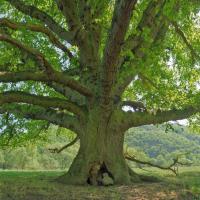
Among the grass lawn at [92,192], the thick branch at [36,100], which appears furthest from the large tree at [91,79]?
the grass lawn at [92,192]

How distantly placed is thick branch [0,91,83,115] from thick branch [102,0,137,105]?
2056 millimetres

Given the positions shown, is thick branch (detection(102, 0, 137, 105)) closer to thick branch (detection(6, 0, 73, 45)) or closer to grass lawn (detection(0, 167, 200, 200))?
grass lawn (detection(0, 167, 200, 200))

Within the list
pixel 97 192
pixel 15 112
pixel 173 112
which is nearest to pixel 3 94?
pixel 15 112

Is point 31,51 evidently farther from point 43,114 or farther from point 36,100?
point 43,114

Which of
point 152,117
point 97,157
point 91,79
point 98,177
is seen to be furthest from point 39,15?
point 98,177

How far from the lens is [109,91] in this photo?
47.8 ft

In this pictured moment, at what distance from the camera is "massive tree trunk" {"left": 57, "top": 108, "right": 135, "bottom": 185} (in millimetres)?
15578

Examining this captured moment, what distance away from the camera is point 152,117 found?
17922 millimetres

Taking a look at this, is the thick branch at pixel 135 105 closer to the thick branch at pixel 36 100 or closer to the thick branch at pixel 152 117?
the thick branch at pixel 152 117

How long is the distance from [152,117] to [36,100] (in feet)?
18.4

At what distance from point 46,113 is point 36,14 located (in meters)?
4.45

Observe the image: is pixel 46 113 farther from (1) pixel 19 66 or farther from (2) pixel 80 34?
(2) pixel 80 34

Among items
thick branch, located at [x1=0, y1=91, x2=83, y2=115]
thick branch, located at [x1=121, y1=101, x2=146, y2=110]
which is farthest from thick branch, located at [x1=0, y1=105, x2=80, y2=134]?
thick branch, located at [x1=121, y1=101, x2=146, y2=110]

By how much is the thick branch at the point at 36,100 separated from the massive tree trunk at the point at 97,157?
0.98 m
